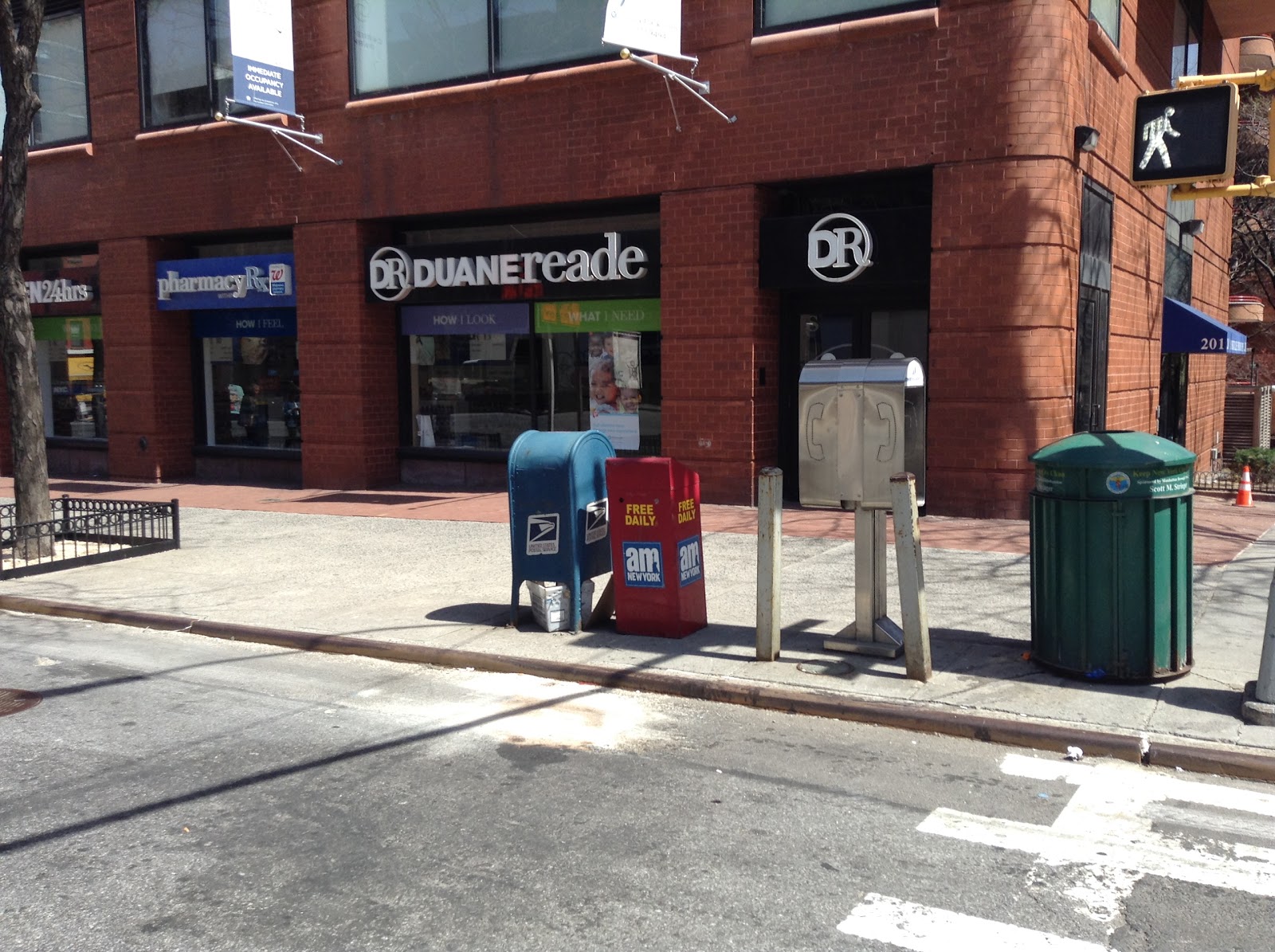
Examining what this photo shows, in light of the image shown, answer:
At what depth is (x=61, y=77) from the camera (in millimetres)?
19672

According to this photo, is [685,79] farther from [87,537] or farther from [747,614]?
[87,537]

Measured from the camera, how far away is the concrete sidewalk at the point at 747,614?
6168 mm

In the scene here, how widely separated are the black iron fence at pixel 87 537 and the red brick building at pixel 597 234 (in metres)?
4.26

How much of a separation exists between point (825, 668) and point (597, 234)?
8.72m

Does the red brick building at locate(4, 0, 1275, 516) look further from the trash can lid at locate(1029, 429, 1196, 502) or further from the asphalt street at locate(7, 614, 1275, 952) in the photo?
the asphalt street at locate(7, 614, 1275, 952)

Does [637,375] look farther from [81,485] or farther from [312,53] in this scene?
[81,485]

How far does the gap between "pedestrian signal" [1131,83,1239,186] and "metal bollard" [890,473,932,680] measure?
3092 mm

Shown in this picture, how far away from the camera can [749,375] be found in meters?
13.4

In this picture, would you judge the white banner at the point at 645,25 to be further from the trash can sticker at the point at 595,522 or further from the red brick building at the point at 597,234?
the trash can sticker at the point at 595,522

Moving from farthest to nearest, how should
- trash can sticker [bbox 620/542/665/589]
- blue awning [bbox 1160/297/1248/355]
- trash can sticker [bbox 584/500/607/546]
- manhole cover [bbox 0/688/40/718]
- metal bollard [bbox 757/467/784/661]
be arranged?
blue awning [bbox 1160/297/1248/355]
trash can sticker [bbox 584/500/607/546]
trash can sticker [bbox 620/542/665/589]
metal bollard [bbox 757/467/784/661]
manhole cover [bbox 0/688/40/718]

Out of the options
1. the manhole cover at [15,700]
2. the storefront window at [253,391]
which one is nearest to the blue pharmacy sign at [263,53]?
the storefront window at [253,391]

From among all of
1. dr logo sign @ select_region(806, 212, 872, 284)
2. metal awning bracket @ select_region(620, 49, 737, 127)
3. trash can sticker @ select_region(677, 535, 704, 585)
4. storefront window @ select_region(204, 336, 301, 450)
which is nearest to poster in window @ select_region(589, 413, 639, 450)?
dr logo sign @ select_region(806, 212, 872, 284)

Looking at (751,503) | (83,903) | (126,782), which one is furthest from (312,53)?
(83,903)

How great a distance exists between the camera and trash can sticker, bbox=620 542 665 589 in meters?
7.75
